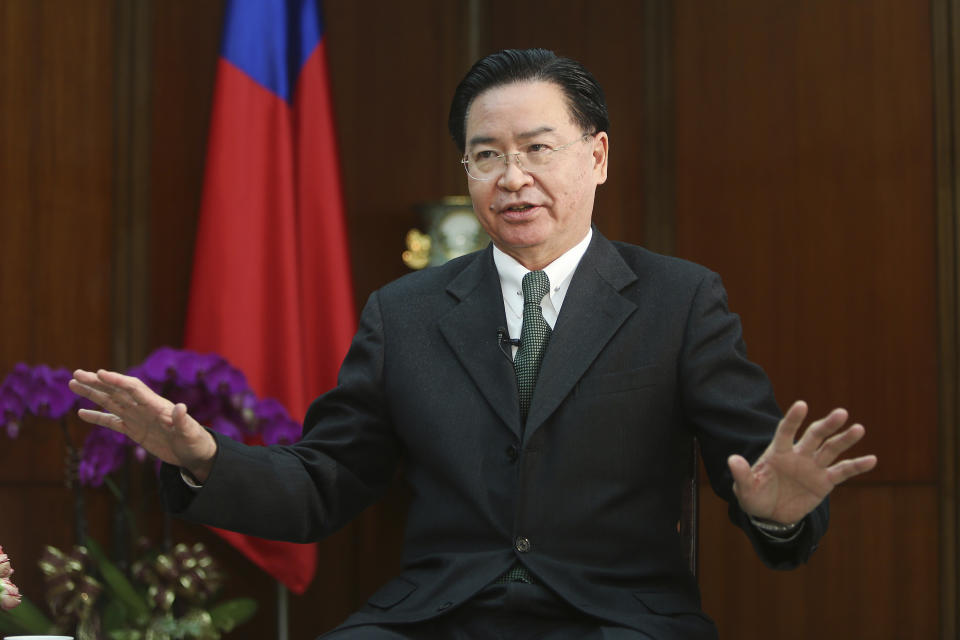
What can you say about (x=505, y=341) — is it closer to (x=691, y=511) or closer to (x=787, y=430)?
(x=691, y=511)

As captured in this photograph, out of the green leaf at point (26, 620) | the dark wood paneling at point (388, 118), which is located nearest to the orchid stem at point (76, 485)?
the green leaf at point (26, 620)

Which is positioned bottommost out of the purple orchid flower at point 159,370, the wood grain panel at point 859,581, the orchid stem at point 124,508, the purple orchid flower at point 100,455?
the wood grain panel at point 859,581

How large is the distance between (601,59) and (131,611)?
8.26 feet

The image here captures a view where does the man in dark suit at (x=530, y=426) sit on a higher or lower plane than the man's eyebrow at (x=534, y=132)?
lower

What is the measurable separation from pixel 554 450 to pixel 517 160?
0.53 metres

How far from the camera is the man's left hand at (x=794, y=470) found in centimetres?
146

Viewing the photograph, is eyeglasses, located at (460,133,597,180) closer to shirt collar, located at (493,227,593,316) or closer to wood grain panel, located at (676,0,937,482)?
shirt collar, located at (493,227,593,316)

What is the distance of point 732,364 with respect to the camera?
183 cm

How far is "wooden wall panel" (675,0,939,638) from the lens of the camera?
12.0 ft

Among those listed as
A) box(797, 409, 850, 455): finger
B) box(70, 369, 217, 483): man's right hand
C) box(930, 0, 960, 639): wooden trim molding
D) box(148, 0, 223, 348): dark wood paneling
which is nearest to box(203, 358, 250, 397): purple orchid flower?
box(148, 0, 223, 348): dark wood paneling

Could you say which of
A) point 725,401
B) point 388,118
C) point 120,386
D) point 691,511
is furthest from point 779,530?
point 388,118

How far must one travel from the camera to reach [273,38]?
375 cm

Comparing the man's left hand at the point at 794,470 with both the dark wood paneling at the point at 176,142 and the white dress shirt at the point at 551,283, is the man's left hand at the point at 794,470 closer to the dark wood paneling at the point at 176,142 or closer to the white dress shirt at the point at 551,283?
the white dress shirt at the point at 551,283

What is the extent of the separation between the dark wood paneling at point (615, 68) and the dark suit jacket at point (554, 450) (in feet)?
6.55
